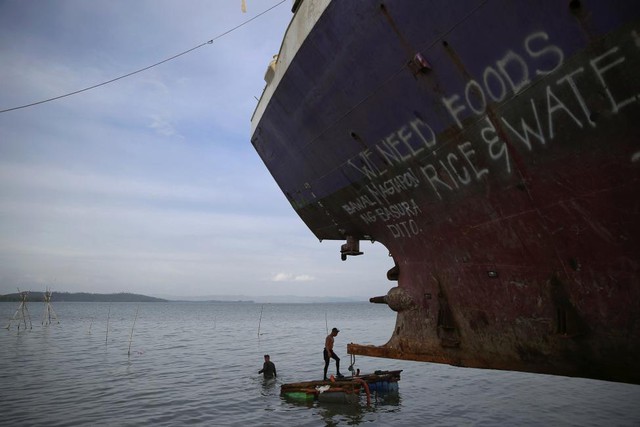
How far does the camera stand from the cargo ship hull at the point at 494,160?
3340mm

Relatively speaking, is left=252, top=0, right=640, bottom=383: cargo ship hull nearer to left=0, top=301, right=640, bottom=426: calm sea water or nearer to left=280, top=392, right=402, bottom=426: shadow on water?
left=280, top=392, right=402, bottom=426: shadow on water

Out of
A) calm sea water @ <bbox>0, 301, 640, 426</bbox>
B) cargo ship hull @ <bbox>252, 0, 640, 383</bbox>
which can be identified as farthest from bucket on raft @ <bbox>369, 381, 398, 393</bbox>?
cargo ship hull @ <bbox>252, 0, 640, 383</bbox>

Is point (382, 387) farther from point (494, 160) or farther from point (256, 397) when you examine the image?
point (494, 160)

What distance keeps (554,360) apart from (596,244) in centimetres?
146

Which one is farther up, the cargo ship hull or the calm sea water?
the cargo ship hull

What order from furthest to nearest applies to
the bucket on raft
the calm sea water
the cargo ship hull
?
the bucket on raft, the calm sea water, the cargo ship hull

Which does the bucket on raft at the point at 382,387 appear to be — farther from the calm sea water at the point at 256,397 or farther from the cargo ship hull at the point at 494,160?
the cargo ship hull at the point at 494,160

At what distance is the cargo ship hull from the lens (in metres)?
3.34

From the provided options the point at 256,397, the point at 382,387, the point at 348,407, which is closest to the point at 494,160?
the point at 348,407

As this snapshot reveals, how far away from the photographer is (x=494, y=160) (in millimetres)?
4348

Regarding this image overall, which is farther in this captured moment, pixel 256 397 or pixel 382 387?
pixel 256 397

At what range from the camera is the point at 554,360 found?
4.25 metres

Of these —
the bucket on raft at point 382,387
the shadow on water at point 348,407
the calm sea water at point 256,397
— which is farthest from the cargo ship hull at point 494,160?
the bucket on raft at point 382,387

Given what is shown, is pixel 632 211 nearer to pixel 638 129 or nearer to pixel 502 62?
pixel 638 129
